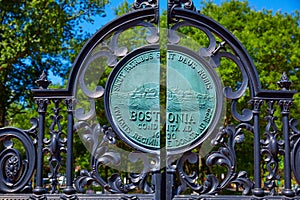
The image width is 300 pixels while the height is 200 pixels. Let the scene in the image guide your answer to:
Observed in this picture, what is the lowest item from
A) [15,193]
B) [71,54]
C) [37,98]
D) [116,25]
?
[15,193]

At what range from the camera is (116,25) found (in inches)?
185

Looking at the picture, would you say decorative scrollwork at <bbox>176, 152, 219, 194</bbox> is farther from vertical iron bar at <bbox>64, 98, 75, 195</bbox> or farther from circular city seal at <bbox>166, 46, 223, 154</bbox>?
vertical iron bar at <bbox>64, 98, 75, 195</bbox>

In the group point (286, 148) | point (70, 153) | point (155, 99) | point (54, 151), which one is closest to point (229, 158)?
point (286, 148)

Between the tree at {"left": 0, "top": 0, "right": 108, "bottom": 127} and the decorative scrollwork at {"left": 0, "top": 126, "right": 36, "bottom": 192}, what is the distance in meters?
A: 5.62

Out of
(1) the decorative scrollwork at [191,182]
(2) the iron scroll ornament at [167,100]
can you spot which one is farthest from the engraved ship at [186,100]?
(1) the decorative scrollwork at [191,182]

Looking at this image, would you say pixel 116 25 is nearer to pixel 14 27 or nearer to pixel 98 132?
pixel 98 132

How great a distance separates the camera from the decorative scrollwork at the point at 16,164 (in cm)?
455

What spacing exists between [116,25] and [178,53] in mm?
776

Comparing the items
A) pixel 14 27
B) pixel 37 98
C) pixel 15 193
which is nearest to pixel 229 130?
pixel 37 98

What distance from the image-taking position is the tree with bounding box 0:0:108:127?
10.1 meters

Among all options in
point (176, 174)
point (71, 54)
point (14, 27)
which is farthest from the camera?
point (71, 54)

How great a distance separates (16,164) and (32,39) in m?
6.16

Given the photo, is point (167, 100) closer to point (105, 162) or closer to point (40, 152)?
point (105, 162)

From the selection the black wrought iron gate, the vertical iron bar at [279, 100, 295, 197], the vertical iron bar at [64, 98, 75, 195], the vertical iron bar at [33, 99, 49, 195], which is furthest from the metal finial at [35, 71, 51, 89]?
the vertical iron bar at [279, 100, 295, 197]
